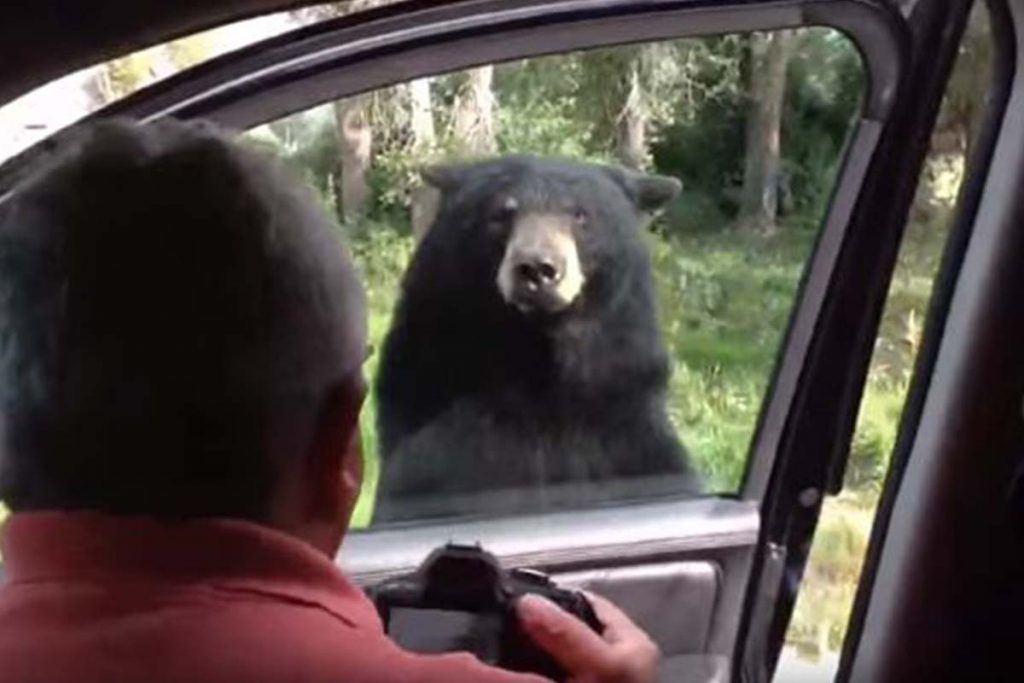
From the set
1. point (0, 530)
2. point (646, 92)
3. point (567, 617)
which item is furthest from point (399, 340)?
point (0, 530)

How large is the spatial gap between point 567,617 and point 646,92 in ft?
3.13

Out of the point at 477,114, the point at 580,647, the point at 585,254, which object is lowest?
the point at 580,647

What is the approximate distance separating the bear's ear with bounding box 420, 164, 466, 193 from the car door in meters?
0.03

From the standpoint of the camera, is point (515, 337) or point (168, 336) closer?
point (168, 336)

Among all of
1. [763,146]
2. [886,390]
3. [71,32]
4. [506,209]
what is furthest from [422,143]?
[71,32]

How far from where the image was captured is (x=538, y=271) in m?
2.38

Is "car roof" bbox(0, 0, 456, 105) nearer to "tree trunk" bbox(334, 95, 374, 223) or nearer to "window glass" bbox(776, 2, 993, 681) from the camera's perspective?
"tree trunk" bbox(334, 95, 374, 223)

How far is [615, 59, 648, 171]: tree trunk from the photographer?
2291 millimetres

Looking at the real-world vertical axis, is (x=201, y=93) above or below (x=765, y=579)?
above

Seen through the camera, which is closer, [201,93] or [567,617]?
[567,617]

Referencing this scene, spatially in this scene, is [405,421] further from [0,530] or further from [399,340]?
[0,530]

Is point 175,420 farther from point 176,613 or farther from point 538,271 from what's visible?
point 538,271

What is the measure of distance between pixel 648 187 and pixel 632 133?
0.07 meters

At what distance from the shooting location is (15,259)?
1206 mm
